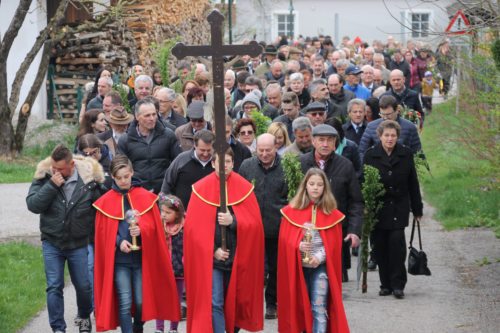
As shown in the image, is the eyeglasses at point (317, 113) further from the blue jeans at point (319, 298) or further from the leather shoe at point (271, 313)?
the blue jeans at point (319, 298)

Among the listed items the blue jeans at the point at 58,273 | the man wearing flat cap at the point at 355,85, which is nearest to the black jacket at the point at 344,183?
the blue jeans at the point at 58,273

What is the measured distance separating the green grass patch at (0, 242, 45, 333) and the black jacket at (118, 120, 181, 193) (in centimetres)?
163

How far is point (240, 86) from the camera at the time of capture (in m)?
17.5

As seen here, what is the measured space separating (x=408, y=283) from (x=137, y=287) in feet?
12.5

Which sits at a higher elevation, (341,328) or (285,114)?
(285,114)

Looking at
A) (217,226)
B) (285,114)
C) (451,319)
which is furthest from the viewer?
(285,114)

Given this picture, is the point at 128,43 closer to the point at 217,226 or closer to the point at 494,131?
the point at 494,131

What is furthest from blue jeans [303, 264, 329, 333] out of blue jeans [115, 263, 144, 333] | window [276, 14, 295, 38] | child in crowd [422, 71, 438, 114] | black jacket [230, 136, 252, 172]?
window [276, 14, 295, 38]

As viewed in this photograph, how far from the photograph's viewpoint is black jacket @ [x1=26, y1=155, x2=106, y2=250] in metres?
9.28

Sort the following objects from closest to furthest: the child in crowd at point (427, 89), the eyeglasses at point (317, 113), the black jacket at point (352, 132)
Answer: the eyeglasses at point (317, 113), the black jacket at point (352, 132), the child in crowd at point (427, 89)

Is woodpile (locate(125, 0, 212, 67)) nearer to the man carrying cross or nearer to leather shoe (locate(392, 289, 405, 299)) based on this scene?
leather shoe (locate(392, 289, 405, 299))

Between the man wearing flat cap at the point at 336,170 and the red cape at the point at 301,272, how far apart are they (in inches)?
42.8

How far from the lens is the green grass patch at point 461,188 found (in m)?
15.4

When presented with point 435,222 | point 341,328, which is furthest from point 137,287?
point 435,222
